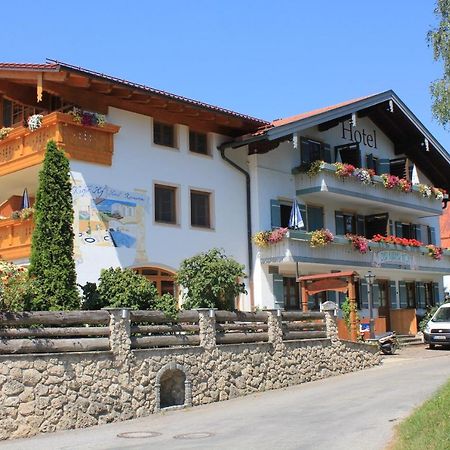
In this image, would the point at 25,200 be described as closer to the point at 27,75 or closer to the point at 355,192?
the point at 27,75

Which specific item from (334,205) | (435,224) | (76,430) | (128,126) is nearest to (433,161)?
(435,224)

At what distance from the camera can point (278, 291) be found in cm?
2595

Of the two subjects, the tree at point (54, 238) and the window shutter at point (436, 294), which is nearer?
the tree at point (54, 238)

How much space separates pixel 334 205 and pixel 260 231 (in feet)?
17.8

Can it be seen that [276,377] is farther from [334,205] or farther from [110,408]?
[334,205]

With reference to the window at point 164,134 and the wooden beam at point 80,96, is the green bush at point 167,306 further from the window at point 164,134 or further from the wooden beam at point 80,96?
the window at point 164,134

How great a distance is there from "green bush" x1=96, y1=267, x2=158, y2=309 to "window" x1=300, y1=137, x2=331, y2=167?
1300cm

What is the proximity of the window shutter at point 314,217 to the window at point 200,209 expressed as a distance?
5.57 metres

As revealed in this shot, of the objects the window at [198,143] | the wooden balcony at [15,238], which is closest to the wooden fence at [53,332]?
the wooden balcony at [15,238]

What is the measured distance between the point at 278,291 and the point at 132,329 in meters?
12.6

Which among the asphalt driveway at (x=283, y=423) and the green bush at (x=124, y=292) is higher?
the green bush at (x=124, y=292)

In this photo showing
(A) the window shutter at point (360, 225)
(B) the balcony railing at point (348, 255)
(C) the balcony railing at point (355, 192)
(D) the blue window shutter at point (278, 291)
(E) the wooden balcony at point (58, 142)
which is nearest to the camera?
(E) the wooden balcony at point (58, 142)

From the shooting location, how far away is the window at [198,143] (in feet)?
78.7

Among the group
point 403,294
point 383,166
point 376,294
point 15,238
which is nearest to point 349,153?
point 383,166
